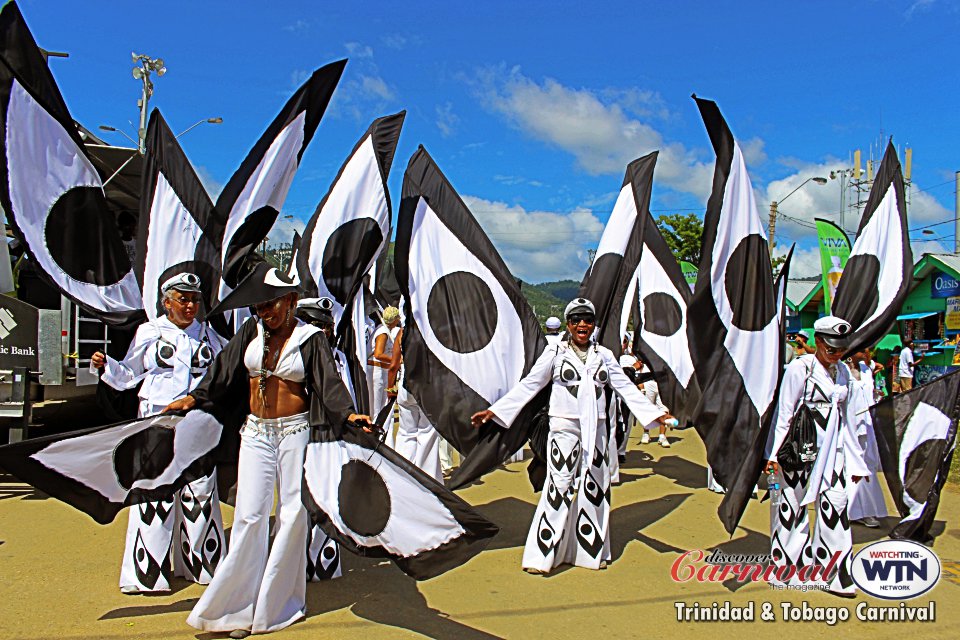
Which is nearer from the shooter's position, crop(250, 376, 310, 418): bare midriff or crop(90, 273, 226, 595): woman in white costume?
crop(250, 376, 310, 418): bare midriff

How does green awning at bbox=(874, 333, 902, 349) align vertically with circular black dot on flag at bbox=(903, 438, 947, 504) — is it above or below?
above

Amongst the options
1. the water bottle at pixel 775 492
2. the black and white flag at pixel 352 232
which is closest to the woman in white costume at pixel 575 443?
the water bottle at pixel 775 492

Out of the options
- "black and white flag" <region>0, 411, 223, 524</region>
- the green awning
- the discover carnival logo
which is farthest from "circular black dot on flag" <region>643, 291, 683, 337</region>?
the green awning

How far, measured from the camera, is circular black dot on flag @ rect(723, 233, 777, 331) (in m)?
5.12

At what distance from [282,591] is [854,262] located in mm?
4849

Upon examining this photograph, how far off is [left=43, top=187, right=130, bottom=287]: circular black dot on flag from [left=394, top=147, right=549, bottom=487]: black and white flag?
6.61 ft

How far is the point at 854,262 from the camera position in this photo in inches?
229

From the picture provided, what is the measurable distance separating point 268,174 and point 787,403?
4049 millimetres

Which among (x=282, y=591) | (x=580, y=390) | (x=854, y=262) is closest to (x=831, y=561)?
(x=580, y=390)

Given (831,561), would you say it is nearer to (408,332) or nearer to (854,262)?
(854,262)

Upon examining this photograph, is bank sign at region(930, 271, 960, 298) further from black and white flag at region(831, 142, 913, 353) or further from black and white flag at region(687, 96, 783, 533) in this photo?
black and white flag at region(687, 96, 783, 533)

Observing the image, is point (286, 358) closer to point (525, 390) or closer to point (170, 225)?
point (525, 390)

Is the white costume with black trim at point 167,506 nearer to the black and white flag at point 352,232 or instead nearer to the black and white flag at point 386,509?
the black and white flag at point 352,232

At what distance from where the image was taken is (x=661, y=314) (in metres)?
8.02
